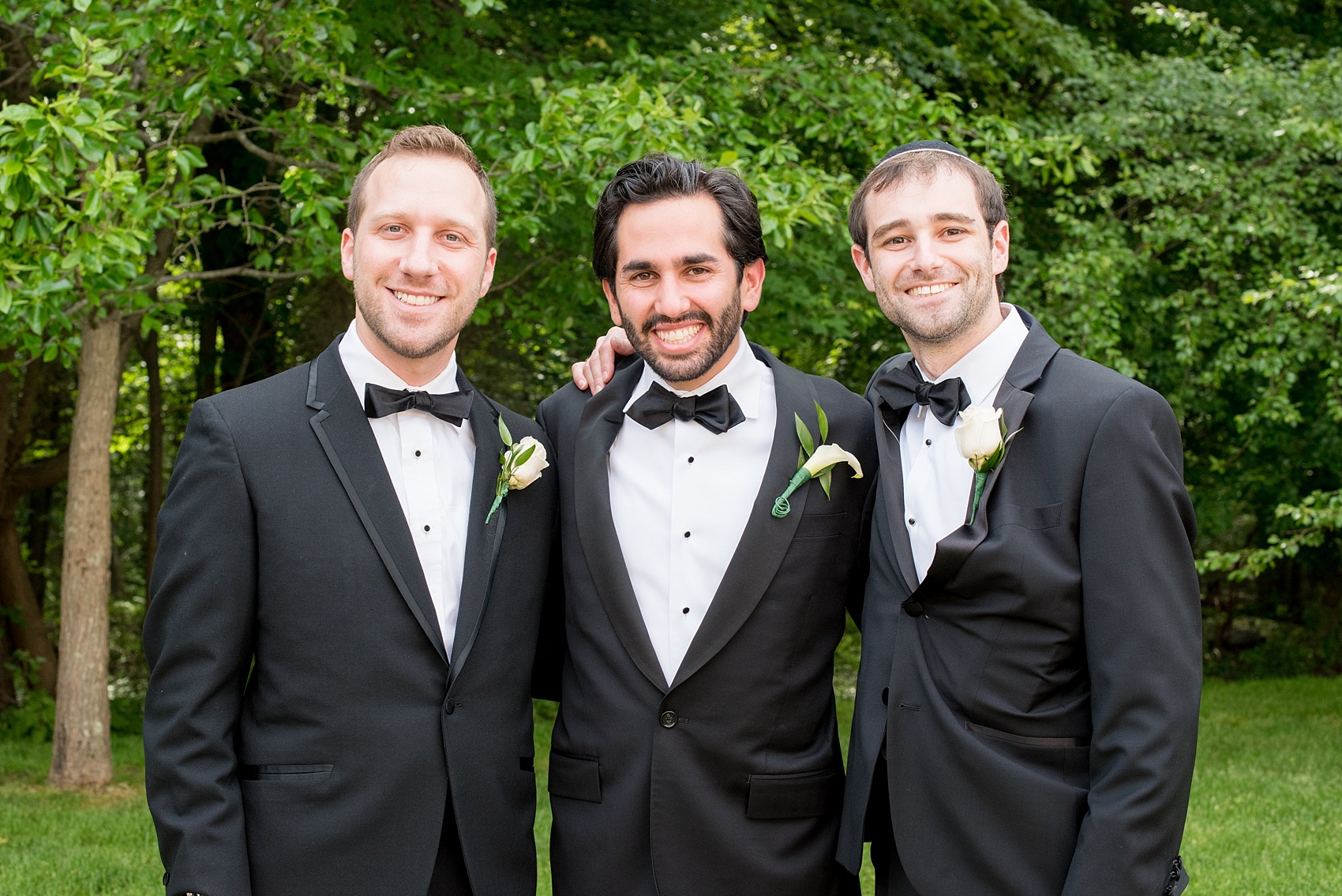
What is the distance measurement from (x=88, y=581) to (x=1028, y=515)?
6.72m

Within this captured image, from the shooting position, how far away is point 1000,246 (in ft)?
9.97

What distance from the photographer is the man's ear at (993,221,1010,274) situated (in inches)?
118

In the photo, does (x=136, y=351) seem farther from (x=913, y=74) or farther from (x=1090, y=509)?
(x=1090, y=509)

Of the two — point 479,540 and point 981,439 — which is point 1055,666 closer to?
point 981,439

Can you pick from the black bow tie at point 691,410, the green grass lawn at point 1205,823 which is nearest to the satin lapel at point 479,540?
the black bow tie at point 691,410

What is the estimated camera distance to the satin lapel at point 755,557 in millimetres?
2855

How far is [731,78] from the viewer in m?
8.02

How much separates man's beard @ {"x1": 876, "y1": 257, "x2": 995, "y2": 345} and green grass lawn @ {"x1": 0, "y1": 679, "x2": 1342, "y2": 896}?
13.2ft

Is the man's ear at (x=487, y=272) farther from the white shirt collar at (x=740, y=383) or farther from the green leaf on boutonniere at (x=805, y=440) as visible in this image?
the green leaf on boutonniere at (x=805, y=440)

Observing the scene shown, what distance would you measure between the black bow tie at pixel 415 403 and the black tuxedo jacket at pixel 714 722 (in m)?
0.36

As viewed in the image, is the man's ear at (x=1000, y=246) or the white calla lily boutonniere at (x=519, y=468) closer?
the white calla lily boutonniere at (x=519, y=468)

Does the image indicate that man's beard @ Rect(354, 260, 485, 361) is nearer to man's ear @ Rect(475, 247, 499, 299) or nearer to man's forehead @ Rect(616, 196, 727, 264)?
man's ear @ Rect(475, 247, 499, 299)

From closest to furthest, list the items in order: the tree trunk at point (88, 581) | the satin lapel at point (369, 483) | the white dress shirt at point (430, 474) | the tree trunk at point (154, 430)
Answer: the satin lapel at point (369, 483) < the white dress shirt at point (430, 474) < the tree trunk at point (88, 581) < the tree trunk at point (154, 430)

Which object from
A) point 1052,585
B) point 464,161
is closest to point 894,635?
point 1052,585
